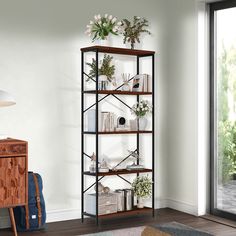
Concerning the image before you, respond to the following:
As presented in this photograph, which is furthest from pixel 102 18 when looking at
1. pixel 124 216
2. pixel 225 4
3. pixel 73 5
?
pixel 124 216

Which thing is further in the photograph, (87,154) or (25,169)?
(87,154)

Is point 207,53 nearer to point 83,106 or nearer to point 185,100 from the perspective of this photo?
point 185,100

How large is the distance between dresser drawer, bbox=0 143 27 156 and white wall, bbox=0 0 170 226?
55 centimetres

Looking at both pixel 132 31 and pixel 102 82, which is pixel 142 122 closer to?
pixel 102 82

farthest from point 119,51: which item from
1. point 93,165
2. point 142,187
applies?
point 142,187

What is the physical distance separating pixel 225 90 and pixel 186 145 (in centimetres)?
77

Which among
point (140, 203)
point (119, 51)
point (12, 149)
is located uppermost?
point (119, 51)

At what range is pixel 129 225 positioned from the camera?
5.08 meters

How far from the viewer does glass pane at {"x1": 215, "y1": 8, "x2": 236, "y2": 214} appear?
5.29 metres

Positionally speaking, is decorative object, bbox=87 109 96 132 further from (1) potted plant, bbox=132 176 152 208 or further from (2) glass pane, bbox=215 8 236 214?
(2) glass pane, bbox=215 8 236 214

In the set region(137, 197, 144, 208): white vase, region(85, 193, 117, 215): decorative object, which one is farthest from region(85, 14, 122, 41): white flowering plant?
region(137, 197, 144, 208): white vase

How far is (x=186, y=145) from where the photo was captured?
5656 mm

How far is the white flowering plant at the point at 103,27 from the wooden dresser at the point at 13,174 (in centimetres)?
142

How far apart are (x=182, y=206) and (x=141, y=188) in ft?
2.18
